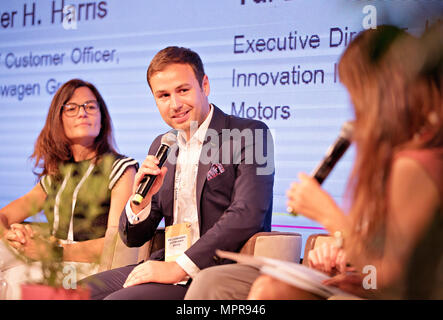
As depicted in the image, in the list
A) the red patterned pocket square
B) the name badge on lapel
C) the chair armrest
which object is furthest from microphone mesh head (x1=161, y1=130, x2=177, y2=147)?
the chair armrest

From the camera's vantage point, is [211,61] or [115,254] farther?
[211,61]

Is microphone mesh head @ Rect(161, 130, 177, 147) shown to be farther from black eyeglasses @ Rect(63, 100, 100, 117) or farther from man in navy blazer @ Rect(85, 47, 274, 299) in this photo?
black eyeglasses @ Rect(63, 100, 100, 117)

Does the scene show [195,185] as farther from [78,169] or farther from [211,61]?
[211,61]

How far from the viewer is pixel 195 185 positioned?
297 cm

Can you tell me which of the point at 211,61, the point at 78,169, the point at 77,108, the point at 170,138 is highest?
the point at 211,61

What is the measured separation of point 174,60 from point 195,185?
0.65 m

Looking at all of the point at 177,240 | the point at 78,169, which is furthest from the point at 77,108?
the point at 177,240

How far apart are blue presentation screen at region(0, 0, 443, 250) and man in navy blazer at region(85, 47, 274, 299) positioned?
0.80m

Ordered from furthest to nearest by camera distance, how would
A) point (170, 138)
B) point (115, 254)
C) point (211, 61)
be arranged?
point (211, 61) → point (115, 254) → point (170, 138)

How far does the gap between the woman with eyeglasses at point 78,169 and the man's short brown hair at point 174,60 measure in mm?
652

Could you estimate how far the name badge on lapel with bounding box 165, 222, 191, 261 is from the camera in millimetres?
2869

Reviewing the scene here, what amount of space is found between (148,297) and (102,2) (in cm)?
285

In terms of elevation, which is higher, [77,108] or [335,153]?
[77,108]

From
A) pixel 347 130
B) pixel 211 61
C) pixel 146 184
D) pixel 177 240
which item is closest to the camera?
pixel 347 130
